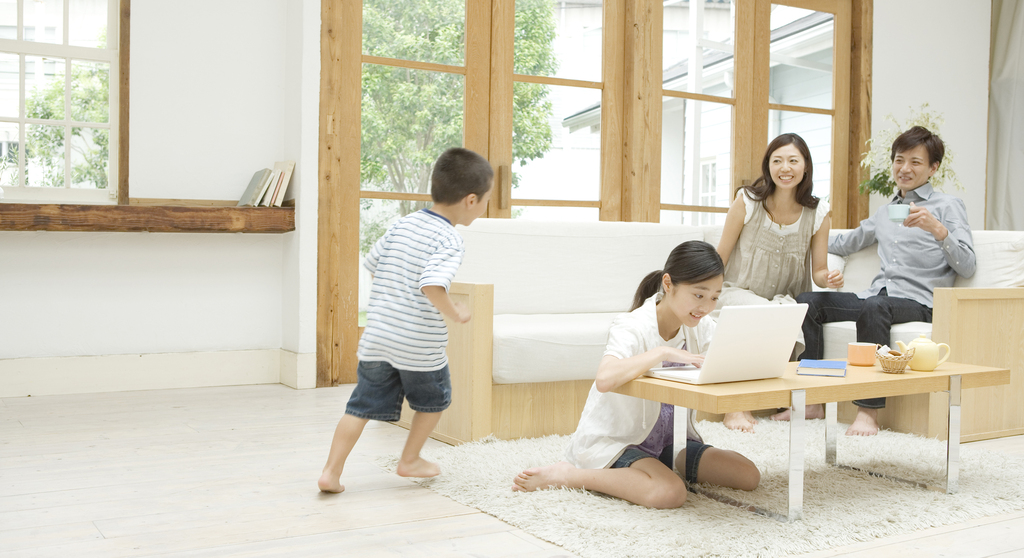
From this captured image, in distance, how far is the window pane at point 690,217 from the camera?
4.79 metres

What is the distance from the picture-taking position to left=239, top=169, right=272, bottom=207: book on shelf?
12.5ft

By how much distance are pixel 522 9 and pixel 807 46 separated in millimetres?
1888

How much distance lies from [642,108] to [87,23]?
2.73 metres

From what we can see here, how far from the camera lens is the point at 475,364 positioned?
2652 millimetres

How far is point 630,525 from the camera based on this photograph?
1.80 meters

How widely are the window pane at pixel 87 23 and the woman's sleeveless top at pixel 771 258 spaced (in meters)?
2.92

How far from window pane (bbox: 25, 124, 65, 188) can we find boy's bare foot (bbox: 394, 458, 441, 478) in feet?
7.96

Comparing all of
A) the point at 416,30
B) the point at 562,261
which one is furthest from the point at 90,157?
the point at 562,261

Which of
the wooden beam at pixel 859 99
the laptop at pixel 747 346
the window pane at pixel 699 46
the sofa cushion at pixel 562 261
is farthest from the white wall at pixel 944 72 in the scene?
the laptop at pixel 747 346

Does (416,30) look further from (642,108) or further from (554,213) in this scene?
(642,108)

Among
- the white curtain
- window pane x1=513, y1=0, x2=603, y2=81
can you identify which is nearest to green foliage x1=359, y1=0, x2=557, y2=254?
window pane x1=513, y1=0, x2=603, y2=81

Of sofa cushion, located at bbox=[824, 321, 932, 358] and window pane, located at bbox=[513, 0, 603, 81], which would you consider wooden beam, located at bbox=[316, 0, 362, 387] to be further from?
sofa cushion, located at bbox=[824, 321, 932, 358]

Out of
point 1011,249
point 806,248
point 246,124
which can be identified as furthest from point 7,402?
point 1011,249

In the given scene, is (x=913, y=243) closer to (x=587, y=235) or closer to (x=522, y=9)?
(x=587, y=235)
